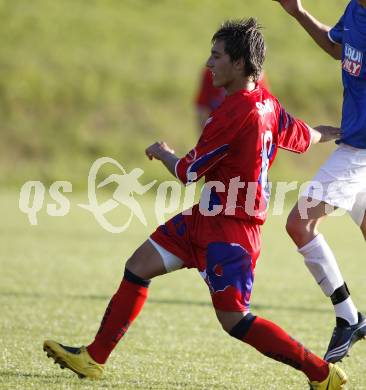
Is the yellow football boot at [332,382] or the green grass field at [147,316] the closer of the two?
the yellow football boot at [332,382]

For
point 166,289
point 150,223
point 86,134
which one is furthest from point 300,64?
point 166,289

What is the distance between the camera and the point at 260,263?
958 cm

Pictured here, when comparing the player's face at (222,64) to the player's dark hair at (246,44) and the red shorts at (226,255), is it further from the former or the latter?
the red shorts at (226,255)

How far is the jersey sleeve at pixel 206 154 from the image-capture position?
3926 millimetres

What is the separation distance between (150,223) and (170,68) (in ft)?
39.0

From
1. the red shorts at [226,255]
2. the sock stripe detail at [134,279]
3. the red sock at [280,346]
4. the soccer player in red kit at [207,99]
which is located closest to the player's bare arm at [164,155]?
the red shorts at [226,255]

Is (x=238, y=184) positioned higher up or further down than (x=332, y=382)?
higher up

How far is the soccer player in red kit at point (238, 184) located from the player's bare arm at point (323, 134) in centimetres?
18

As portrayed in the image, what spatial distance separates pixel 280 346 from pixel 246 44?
50.5 inches

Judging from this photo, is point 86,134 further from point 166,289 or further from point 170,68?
point 166,289

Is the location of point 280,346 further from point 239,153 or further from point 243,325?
point 239,153

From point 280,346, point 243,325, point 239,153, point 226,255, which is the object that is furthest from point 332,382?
point 239,153

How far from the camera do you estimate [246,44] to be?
4047 mm

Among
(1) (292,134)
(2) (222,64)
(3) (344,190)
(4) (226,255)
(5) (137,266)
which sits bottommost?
(5) (137,266)
